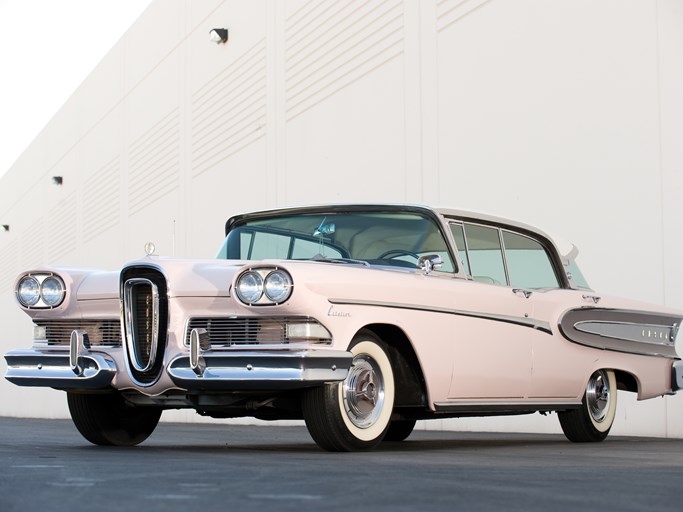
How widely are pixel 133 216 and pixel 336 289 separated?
1811cm

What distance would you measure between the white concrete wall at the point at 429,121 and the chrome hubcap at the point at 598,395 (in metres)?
1.42

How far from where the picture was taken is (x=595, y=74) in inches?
413

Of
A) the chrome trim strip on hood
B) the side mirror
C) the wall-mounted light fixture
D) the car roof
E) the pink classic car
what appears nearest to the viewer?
the pink classic car

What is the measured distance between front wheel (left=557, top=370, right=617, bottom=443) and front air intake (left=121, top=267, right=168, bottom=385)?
3.21 metres

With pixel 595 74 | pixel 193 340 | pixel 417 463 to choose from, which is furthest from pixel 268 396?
pixel 595 74

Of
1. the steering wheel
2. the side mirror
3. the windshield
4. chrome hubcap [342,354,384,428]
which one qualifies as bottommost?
chrome hubcap [342,354,384,428]

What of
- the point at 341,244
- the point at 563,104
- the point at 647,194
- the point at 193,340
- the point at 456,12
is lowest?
the point at 193,340

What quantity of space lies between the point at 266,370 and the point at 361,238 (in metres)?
1.49

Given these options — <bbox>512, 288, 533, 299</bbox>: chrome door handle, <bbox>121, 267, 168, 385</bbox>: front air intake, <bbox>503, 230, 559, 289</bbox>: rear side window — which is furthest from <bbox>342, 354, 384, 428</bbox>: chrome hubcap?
<bbox>503, 230, 559, 289</bbox>: rear side window

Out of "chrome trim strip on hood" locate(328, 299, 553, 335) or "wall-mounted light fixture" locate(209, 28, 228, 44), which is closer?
"chrome trim strip on hood" locate(328, 299, 553, 335)

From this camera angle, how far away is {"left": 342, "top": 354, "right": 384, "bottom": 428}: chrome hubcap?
6082 mm

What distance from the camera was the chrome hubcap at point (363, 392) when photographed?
239 inches

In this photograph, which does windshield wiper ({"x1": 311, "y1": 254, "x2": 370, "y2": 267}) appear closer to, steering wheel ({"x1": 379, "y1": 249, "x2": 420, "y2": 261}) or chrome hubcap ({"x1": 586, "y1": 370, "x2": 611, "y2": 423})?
steering wheel ({"x1": 379, "y1": 249, "x2": 420, "y2": 261})

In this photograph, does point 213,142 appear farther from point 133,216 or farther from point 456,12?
point 456,12
